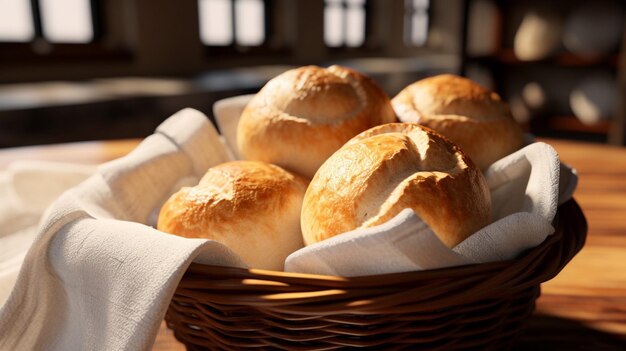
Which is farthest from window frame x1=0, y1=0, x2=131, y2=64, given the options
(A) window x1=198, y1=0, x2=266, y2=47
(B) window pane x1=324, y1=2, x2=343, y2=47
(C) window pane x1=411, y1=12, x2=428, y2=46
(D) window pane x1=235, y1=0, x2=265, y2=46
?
(C) window pane x1=411, y1=12, x2=428, y2=46

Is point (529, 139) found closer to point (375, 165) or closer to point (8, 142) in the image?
point (375, 165)

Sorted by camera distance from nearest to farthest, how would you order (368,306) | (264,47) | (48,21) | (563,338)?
(368,306), (563,338), (48,21), (264,47)

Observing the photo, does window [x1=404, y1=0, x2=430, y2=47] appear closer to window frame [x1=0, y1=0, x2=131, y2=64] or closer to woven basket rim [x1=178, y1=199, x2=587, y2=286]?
window frame [x1=0, y1=0, x2=131, y2=64]

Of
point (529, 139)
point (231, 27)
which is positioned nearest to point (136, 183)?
point (529, 139)

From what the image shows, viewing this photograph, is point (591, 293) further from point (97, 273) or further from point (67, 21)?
point (67, 21)

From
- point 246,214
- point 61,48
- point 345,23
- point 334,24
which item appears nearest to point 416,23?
point 345,23
